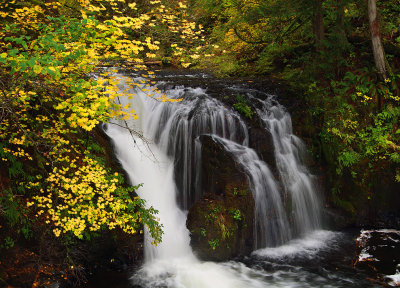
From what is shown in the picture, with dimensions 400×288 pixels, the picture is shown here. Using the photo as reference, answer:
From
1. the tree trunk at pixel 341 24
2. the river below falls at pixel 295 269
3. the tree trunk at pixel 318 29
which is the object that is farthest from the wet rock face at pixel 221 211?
the tree trunk at pixel 318 29

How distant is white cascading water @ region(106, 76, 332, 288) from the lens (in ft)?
20.6

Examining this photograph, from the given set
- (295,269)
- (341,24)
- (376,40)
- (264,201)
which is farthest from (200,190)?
(376,40)

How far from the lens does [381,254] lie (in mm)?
6648

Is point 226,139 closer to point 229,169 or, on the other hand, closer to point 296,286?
point 229,169

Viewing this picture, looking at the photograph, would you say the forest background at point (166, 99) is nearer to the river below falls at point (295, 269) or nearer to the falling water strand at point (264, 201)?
the river below falls at point (295, 269)

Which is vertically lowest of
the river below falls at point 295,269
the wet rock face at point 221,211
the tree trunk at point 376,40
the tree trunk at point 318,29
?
the river below falls at point 295,269

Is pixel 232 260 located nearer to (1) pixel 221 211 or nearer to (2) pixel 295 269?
(1) pixel 221 211

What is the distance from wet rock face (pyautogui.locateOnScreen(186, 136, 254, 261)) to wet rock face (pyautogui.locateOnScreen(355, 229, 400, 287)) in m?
2.37

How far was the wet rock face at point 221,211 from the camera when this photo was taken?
21.3 ft

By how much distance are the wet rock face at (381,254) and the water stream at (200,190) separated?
0.45 metres

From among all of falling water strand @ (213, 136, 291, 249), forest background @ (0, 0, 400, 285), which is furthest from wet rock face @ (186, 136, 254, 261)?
forest background @ (0, 0, 400, 285)

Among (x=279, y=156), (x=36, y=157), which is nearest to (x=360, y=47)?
(x=279, y=156)

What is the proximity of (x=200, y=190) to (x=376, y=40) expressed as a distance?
6.48m

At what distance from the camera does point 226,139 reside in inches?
316
